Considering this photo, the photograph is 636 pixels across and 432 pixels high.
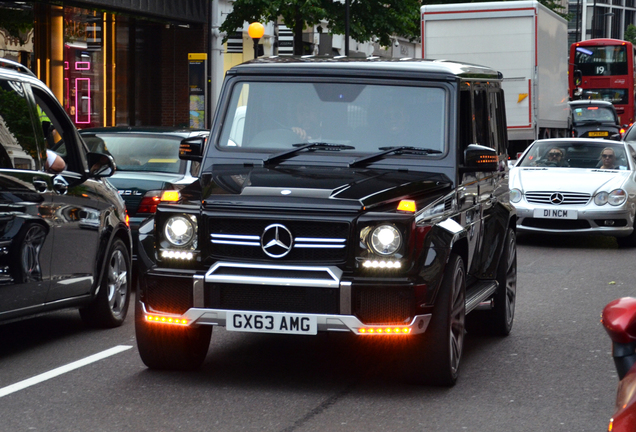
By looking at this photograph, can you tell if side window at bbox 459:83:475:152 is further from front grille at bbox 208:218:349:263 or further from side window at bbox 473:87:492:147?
front grille at bbox 208:218:349:263

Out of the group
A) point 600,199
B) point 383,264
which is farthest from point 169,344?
point 600,199

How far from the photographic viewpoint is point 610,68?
171ft

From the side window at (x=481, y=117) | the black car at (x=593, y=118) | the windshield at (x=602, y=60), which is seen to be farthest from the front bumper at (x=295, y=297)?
the windshield at (x=602, y=60)

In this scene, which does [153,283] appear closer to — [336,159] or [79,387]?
[79,387]

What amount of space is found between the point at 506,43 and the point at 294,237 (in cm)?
1974

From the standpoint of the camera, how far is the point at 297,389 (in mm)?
6273

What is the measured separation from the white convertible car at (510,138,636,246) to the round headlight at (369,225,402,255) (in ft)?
31.4

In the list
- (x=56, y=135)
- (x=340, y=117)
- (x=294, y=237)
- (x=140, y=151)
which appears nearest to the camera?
(x=294, y=237)

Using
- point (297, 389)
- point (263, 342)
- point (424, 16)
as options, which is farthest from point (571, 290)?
point (424, 16)

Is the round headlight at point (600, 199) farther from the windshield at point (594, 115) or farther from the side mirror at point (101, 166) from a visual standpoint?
the windshield at point (594, 115)

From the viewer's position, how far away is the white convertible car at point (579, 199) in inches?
590

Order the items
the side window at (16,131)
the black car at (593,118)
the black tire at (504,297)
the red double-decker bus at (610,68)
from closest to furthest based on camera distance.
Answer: the side window at (16,131), the black tire at (504,297), the black car at (593,118), the red double-decker bus at (610,68)

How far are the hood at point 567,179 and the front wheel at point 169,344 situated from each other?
30.7ft

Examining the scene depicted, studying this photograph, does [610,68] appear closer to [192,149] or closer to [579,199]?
[579,199]
